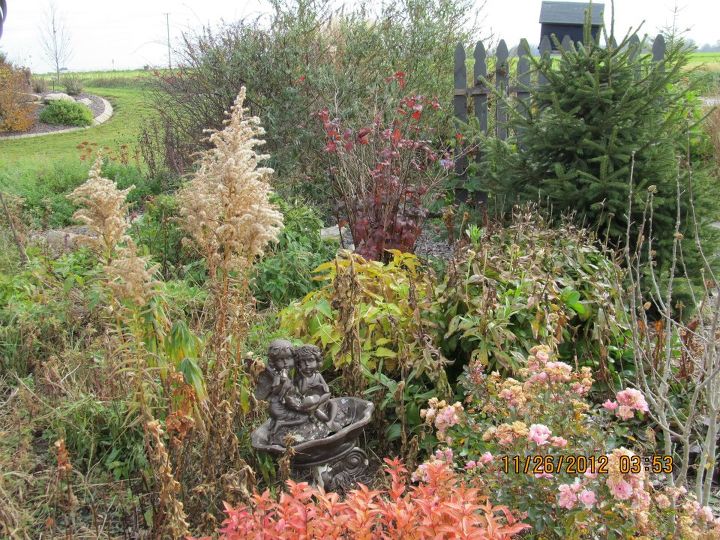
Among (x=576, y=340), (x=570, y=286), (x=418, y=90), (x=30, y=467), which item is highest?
(x=418, y=90)

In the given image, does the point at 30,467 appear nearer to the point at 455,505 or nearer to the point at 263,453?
the point at 263,453

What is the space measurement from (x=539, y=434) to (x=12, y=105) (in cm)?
2169

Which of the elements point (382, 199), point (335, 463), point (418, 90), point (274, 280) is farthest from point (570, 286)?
point (418, 90)

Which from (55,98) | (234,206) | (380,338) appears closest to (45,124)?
(55,98)

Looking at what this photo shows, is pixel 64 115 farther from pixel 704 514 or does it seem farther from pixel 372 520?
pixel 704 514

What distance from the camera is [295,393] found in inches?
112

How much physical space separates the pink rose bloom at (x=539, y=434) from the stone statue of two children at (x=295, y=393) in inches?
38.5

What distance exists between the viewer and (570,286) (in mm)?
3812

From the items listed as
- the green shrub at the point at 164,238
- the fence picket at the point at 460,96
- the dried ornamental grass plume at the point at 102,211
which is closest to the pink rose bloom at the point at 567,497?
the dried ornamental grass plume at the point at 102,211

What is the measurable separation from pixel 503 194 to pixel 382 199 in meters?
1.03

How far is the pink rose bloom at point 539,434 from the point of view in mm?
2135

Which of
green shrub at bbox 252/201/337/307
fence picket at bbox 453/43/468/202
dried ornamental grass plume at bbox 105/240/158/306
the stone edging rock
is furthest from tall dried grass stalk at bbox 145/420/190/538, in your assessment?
the stone edging rock

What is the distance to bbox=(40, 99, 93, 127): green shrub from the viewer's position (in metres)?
21.2

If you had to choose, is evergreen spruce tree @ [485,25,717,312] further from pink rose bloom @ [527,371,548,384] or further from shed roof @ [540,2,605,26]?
shed roof @ [540,2,605,26]
